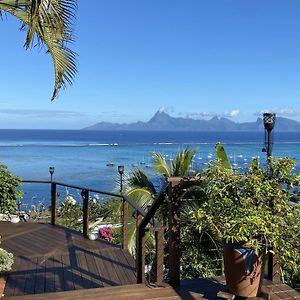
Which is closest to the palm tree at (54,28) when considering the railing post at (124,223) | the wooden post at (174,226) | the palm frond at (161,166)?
the wooden post at (174,226)

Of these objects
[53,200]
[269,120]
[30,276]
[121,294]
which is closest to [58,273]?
[30,276]

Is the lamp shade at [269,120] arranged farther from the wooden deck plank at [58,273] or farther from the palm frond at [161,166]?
the wooden deck plank at [58,273]

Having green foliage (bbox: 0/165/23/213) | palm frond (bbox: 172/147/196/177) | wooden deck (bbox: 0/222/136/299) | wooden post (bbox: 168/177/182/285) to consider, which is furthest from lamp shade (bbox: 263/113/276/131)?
green foliage (bbox: 0/165/23/213)

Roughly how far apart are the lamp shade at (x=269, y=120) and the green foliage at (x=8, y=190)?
4.17 meters

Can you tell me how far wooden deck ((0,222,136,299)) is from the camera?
4.18m

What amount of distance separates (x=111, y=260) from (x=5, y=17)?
3072 millimetres

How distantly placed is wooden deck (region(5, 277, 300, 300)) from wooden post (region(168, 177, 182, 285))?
0.42ft

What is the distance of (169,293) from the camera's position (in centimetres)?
296

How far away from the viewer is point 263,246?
8.76 feet

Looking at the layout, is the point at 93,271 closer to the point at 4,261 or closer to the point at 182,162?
the point at 4,261

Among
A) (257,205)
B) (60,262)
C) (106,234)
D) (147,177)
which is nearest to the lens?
(257,205)

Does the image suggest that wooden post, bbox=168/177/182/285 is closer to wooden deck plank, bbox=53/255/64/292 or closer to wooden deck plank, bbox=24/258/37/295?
wooden deck plank, bbox=53/255/64/292

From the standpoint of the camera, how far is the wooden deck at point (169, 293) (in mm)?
2877

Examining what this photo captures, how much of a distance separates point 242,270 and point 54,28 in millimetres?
2593
